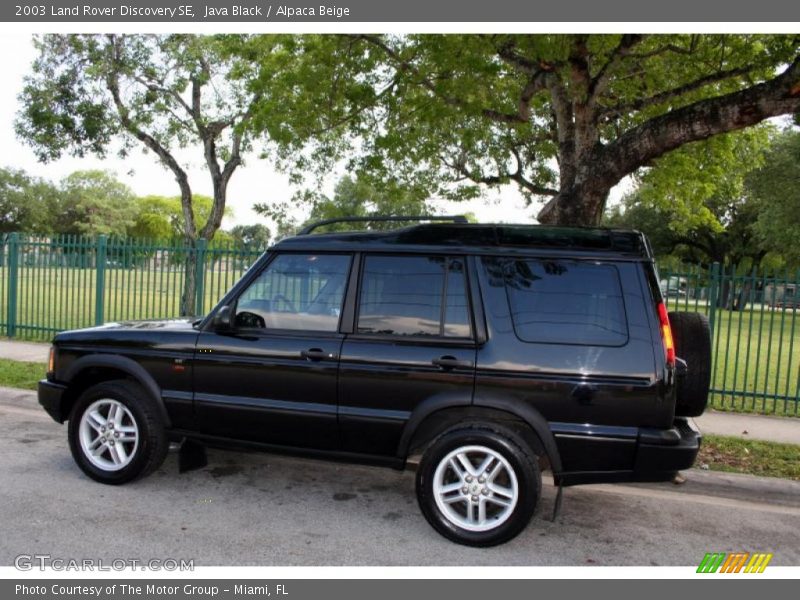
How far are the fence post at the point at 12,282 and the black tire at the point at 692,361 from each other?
11971 mm

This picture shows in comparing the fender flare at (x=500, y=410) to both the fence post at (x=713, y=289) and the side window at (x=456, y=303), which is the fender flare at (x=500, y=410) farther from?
the fence post at (x=713, y=289)

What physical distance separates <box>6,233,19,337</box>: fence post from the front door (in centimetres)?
958

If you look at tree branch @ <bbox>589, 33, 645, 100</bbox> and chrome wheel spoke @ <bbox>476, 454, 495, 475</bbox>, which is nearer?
chrome wheel spoke @ <bbox>476, 454, 495, 475</bbox>

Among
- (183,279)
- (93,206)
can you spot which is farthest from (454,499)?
(93,206)

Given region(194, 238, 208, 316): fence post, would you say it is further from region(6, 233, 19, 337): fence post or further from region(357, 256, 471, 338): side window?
region(357, 256, 471, 338): side window

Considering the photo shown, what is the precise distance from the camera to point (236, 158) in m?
16.3

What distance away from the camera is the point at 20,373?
8875mm

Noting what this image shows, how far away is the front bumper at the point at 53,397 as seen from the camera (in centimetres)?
505

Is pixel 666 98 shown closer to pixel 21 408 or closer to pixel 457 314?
pixel 457 314

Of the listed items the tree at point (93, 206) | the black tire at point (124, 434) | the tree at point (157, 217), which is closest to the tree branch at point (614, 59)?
the black tire at point (124, 434)

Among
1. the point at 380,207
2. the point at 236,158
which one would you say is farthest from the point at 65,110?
the point at 380,207

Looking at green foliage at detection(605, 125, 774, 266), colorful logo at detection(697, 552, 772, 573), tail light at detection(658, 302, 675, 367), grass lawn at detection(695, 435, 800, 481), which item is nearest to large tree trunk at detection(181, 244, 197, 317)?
grass lawn at detection(695, 435, 800, 481)

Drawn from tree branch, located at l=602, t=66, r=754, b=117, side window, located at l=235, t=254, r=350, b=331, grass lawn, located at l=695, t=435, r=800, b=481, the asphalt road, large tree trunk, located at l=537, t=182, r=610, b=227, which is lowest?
the asphalt road

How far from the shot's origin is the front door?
4.41 m
